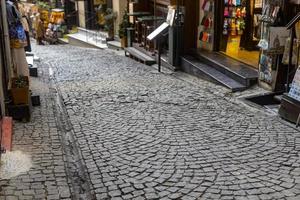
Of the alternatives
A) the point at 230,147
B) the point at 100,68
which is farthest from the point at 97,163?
the point at 100,68

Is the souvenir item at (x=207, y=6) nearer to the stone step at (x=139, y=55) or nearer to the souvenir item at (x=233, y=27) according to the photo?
the souvenir item at (x=233, y=27)

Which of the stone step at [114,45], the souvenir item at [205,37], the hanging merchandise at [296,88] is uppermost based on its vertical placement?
the souvenir item at [205,37]

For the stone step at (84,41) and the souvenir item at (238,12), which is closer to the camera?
the souvenir item at (238,12)

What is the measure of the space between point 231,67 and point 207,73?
705mm

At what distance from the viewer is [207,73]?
12.3 m

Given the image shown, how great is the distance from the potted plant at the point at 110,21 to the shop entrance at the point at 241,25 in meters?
8.04

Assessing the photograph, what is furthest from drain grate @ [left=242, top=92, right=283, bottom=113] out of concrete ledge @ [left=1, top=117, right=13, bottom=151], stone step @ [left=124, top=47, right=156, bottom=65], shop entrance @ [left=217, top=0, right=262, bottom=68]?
stone step @ [left=124, top=47, right=156, bottom=65]

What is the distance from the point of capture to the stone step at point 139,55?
51.7 feet

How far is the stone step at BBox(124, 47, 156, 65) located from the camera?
15.8 meters

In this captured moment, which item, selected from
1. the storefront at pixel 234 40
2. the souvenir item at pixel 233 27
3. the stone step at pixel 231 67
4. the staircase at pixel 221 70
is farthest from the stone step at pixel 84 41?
the stone step at pixel 231 67

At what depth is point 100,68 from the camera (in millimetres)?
15258

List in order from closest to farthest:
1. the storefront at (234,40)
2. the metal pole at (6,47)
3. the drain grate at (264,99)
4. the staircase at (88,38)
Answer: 1. the metal pole at (6,47)
2. the drain grate at (264,99)
3. the storefront at (234,40)
4. the staircase at (88,38)

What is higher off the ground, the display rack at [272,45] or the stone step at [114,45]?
the display rack at [272,45]

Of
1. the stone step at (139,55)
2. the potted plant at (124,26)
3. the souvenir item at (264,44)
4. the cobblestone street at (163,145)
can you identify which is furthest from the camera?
the potted plant at (124,26)
